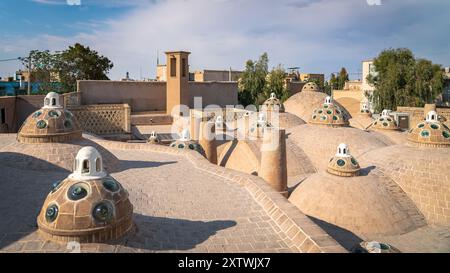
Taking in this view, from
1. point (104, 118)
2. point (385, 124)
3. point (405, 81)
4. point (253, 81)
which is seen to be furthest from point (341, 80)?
point (104, 118)

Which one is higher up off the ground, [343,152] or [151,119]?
[151,119]

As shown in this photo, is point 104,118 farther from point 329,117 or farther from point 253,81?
point 253,81

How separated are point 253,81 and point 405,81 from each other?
10615 millimetres

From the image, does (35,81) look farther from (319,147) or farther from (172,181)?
(172,181)

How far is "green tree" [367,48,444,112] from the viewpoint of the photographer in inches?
1082

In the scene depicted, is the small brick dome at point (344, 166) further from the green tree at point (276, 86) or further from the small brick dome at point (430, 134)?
the green tree at point (276, 86)

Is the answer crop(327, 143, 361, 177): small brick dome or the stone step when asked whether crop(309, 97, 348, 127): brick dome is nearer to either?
crop(327, 143, 361, 177): small brick dome

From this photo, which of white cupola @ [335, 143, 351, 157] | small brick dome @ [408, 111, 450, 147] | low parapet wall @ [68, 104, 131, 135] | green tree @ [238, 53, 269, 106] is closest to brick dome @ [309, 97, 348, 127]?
small brick dome @ [408, 111, 450, 147]

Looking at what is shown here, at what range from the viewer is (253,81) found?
97.8 feet

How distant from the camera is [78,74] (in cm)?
2419

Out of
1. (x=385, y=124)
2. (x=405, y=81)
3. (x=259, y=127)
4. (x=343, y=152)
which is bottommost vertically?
(x=343, y=152)
